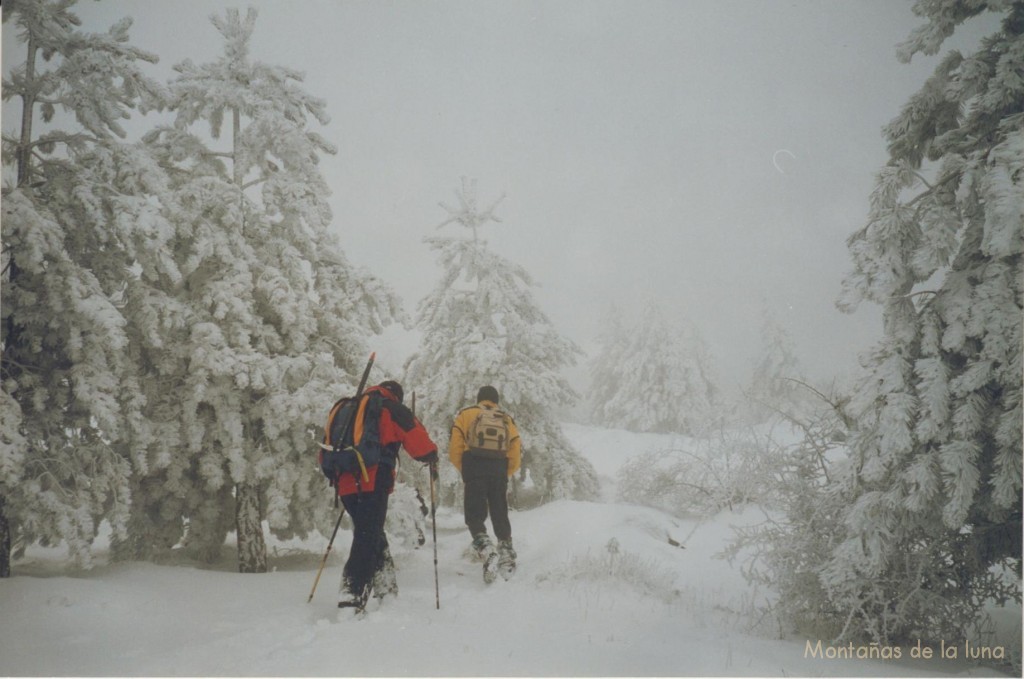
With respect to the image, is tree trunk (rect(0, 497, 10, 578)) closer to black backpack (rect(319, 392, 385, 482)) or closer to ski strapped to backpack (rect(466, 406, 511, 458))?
black backpack (rect(319, 392, 385, 482))

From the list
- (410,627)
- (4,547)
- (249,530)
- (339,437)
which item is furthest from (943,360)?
(4,547)

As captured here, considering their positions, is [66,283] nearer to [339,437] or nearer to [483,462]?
[339,437]

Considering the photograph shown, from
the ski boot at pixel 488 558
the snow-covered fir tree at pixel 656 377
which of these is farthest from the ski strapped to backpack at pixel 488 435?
the snow-covered fir tree at pixel 656 377

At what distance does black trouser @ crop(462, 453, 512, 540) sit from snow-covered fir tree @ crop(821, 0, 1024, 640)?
3.04 metres

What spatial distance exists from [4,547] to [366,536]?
3.26m

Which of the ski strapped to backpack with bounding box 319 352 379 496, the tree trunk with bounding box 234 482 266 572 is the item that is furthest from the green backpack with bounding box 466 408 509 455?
the tree trunk with bounding box 234 482 266 572

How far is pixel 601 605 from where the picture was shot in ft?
16.8

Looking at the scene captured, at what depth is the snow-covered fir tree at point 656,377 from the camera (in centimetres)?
1253

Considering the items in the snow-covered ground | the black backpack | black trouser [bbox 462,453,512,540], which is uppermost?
the black backpack

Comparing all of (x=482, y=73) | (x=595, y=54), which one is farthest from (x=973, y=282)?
(x=482, y=73)

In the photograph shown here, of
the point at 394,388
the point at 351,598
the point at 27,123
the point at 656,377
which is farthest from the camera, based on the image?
the point at 656,377

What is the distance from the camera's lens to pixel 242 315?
233 inches

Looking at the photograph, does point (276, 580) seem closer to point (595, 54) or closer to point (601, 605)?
point (601, 605)

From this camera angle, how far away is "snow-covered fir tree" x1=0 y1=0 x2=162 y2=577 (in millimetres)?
4641
